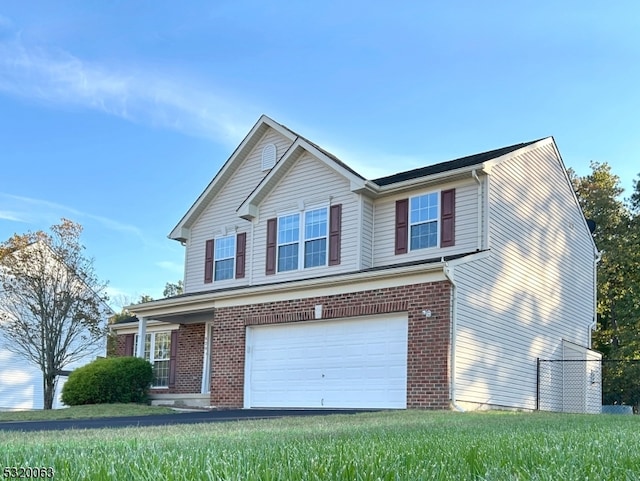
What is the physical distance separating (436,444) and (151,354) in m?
20.2

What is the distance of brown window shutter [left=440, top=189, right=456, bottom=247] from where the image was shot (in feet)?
53.8

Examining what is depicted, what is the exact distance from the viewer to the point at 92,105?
2419 cm

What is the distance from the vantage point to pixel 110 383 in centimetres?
1988

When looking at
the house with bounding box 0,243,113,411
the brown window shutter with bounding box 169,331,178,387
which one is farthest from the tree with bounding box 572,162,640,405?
the house with bounding box 0,243,113,411

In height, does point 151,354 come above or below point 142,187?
below

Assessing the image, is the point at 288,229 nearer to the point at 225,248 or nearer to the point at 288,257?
the point at 288,257

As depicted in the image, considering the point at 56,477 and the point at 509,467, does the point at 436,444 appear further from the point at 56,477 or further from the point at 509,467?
the point at 56,477

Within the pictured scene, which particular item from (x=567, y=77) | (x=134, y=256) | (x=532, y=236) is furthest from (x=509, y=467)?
(x=134, y=256)

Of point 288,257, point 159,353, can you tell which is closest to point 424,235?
point 288,257

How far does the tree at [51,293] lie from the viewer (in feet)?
88.5

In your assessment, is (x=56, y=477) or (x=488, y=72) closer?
(x=56, y=477)

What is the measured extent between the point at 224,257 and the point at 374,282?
7.18 meters

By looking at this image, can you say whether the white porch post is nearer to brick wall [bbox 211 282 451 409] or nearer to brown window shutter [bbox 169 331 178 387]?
brown window shutter [bbox 169 331 178 387]

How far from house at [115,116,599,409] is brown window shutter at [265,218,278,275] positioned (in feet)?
0.11
